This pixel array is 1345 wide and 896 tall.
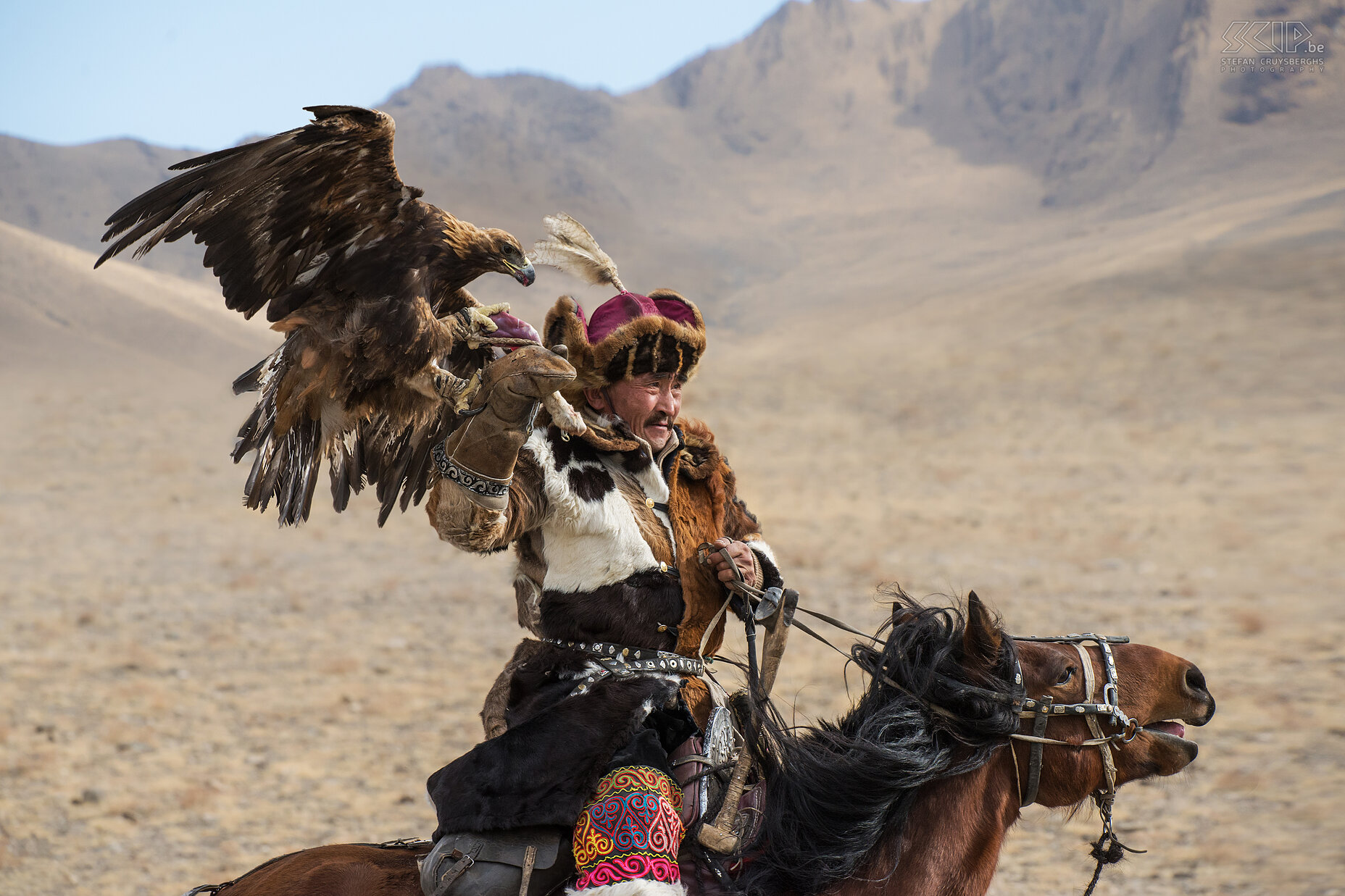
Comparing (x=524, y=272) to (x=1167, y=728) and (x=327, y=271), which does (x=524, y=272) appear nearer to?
(x=327, y=271)

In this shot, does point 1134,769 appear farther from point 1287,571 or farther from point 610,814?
point 1287,571

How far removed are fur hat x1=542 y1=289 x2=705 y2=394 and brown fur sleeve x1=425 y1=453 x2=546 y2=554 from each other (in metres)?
0.38

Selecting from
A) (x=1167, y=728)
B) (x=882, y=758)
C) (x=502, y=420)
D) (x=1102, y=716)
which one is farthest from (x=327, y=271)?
(x=1167, y=728)

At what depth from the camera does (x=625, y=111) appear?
83750 millimetres

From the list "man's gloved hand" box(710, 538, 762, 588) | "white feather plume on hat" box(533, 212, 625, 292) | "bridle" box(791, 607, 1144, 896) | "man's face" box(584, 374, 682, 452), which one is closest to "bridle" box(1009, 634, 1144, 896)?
"bridle" box(791, 607, 1144, 896)

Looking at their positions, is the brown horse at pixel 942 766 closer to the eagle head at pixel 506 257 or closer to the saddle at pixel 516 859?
the saddle at pixel 516 859

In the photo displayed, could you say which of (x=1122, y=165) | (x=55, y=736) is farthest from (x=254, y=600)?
(x=1122, y=165)

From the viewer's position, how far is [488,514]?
2.26m

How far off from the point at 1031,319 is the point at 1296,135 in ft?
122

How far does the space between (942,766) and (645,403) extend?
3.95ft

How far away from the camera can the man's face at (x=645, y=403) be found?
2736mm

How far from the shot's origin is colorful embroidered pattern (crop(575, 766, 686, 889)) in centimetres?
222

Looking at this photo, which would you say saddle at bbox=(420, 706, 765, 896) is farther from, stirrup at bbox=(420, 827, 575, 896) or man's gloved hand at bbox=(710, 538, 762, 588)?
man's gloved hand at bbox=(710, 538, 762, 588)

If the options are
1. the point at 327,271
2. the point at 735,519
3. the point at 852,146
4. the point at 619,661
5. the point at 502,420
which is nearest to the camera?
the point at 502,420
